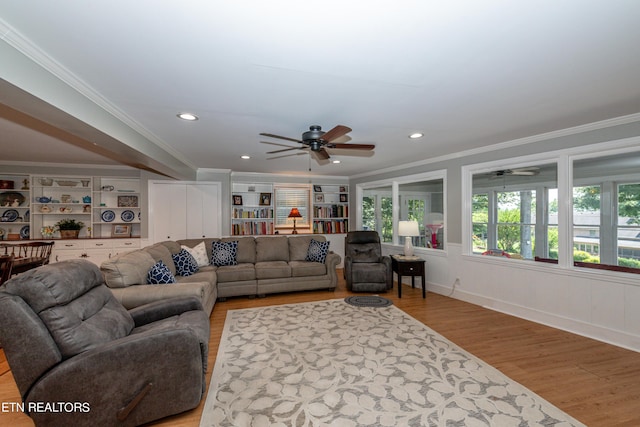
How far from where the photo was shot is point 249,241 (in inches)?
207

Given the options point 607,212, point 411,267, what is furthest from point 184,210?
point 607,212

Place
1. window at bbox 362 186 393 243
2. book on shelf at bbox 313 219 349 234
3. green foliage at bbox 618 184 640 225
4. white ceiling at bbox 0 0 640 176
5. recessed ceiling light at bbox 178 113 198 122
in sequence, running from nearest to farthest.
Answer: white ceiling at bbox 0 0 640 176 → recessed ceiling light at bbox 178 113 198 122 → green foliage at bbox 618 184 640 225 → window at bbox 362 186 393 243 → book on shelf at bbox 313 219 349 234

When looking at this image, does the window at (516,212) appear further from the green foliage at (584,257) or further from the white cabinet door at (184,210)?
the white cabinet door at (184,210)

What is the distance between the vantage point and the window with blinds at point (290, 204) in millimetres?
6762

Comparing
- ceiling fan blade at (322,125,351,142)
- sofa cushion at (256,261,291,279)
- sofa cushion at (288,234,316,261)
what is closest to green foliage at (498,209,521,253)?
sofa cushion at (288,234,316,261)

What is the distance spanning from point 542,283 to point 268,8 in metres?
4.15

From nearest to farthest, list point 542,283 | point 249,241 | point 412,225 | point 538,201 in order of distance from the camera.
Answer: point 542,283 < point 538,201 < point 412,225 < point 249,241

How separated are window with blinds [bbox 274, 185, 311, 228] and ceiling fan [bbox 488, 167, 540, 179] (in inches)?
157

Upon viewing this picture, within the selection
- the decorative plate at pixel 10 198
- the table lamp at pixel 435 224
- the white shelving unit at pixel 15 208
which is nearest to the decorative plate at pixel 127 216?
the white shelving unit at pixel 15 208

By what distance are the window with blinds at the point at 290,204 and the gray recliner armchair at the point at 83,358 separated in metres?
4.80

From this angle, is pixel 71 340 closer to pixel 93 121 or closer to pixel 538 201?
pixel 93 121

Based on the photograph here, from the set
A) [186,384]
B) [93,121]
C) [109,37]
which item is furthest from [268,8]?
[186,384]

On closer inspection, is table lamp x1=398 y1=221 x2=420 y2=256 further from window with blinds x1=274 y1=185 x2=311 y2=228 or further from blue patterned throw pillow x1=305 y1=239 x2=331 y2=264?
window with blinds x1=274 y1=185 x2=311 y2=228

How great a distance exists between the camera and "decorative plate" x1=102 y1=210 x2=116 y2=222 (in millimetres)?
5663
